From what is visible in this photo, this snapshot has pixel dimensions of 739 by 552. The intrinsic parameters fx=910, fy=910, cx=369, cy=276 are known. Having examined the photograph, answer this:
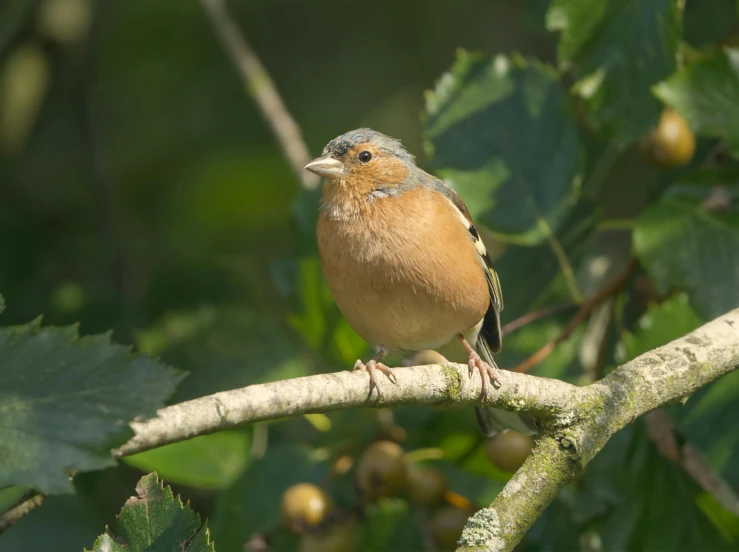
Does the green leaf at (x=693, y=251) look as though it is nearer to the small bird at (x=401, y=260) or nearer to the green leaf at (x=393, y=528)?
the small bird at (x=401, y=260)

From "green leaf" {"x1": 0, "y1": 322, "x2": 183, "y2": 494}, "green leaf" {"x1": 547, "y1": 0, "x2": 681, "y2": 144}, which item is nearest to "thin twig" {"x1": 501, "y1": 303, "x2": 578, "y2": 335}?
"green leaf" {"x1": 547, "y1": 0, "x2": 681, "y2": 144}

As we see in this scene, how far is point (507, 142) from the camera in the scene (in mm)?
4809

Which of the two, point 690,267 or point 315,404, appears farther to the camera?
point 690,267

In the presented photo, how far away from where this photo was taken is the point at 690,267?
4.30m

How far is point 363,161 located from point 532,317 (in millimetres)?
1211

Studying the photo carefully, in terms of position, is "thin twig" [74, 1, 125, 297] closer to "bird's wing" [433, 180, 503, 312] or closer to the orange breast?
the orange breast

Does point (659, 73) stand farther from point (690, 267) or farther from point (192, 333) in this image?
point (192, 333)

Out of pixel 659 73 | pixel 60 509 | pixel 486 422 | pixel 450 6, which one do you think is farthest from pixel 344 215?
pixel 450 6

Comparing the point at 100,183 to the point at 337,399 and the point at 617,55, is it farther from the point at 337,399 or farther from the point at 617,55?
the point at 337,399

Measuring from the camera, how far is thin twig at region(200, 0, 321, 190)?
6.10 meters

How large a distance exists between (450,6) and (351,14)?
108 cm

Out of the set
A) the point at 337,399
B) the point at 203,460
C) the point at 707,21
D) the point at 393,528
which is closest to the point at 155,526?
the point at 337,399

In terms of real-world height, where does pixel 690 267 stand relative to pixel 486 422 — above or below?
above

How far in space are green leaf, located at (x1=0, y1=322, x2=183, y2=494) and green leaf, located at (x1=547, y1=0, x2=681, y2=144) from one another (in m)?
2.68
